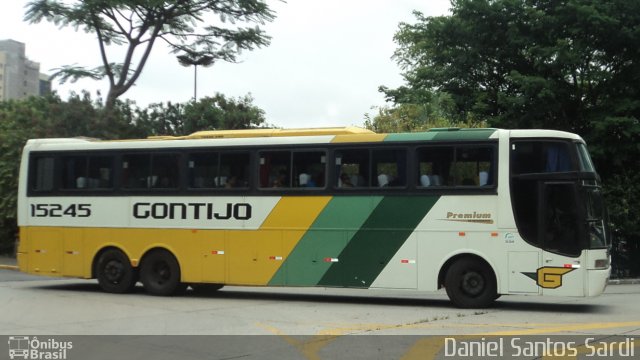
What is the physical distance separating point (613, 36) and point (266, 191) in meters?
16.4

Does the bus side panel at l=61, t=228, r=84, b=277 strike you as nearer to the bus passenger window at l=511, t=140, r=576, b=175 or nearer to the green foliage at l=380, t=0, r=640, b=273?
the bus passenger window at l=511, t=140, r=576, b=175

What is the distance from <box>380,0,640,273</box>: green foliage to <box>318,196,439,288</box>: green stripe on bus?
43.8ft

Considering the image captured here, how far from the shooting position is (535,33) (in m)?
26.9

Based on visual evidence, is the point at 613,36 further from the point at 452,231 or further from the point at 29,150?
the point at 29,150

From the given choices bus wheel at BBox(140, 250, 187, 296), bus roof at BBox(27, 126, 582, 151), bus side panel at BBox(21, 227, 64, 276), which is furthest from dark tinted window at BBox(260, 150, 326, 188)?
bus side panel at BBox(21, 227, 64, 276)

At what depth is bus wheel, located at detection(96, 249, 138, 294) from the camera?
16.0 meters

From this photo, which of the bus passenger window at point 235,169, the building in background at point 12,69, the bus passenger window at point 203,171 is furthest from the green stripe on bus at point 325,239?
the building in background at point 12,69

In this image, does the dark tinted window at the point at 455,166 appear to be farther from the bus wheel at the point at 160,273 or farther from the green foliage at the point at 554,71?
the green foliage at the point at 554,71

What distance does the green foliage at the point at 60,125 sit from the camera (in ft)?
84.4

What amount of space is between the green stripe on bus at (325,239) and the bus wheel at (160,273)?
2514 millimetres

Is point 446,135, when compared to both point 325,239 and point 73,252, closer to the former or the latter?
point 325,239

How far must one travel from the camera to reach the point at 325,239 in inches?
562

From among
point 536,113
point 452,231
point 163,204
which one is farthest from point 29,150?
point 536,113

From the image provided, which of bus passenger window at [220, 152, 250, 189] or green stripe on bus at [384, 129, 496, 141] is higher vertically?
green stripe on bus at [384, 129, 496, 141]
